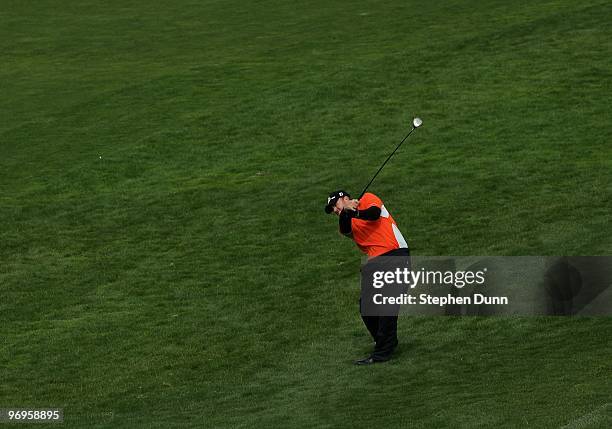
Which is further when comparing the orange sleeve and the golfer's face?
the golfer's face

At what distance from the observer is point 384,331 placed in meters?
16.2

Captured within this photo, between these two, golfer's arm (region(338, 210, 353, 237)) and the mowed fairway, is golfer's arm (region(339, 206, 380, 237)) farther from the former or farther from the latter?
the mowed fairway

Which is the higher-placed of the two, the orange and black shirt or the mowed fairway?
the orange and black shirt

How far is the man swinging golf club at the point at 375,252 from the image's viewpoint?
16.1m

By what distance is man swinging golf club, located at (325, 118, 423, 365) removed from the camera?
16141 mm

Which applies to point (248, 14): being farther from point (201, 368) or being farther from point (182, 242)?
point (201, 368)

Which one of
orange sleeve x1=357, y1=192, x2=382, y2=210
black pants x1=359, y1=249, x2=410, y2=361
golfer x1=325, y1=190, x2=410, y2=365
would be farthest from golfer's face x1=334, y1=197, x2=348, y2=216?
black pants x1=359, y1=249, x2=410, y2=361

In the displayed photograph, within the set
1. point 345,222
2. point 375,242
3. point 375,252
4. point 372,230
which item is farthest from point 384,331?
point 345,222

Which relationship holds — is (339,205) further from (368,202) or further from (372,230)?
(372,230)

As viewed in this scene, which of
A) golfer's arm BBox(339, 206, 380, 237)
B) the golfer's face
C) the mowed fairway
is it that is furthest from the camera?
the golfer's face

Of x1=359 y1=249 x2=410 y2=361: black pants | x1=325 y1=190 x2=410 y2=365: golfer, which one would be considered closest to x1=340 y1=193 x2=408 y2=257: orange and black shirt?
x1=325 y1=190 x2=410 y2=365: golfer

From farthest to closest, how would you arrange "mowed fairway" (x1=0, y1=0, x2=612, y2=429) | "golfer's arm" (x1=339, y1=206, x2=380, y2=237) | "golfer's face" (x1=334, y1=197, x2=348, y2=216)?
1. "golfer's face" (x1=334, y1=197, x2=348, y2=216)
2. "golfer's arm" (x1=339, y1=206, x2=380, y2=237)
3. "mowed fairway" (x1=0, y1=0, x2=612, y2=429)

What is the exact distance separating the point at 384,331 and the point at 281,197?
9195 mm

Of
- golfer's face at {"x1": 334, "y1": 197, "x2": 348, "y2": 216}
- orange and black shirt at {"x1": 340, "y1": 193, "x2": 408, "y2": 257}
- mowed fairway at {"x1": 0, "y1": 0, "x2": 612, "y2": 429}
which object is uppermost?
golfer's face at {"x1": 334, "y1": 197, "x2": 348, "y2": 216}
